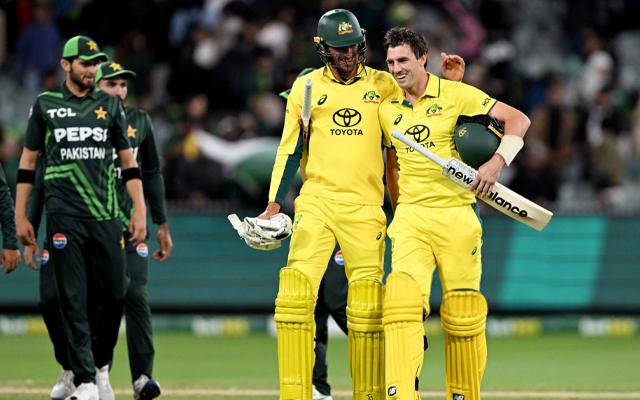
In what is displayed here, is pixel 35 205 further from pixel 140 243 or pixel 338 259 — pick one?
pixel 338 259

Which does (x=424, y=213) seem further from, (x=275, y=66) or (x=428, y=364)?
(x=275, y=66)

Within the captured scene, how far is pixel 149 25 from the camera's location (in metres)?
18.4

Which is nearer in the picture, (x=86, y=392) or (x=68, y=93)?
(x=86, y=392)

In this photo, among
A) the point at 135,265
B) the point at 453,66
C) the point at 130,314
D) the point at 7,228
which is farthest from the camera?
the point at 135,265

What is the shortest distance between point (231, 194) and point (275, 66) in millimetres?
2469

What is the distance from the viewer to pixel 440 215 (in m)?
8.16

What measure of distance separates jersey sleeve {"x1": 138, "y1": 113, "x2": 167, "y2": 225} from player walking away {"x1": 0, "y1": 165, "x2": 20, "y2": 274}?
4.44 feet

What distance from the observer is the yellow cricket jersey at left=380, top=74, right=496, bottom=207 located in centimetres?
818

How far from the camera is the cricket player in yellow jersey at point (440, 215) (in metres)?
8.10

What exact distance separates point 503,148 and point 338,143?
3.13 ft

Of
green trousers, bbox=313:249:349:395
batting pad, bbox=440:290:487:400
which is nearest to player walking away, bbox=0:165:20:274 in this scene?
green trousers, bbox=313:249:349:395

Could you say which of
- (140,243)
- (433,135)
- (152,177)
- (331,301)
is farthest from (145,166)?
(433,135)

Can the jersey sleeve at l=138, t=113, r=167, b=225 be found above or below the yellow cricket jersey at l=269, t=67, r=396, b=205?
below

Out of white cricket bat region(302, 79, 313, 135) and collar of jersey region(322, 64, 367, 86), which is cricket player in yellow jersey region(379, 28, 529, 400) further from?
white cricket bat region(302, 79, 313, 135)
